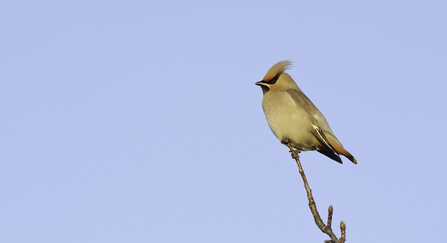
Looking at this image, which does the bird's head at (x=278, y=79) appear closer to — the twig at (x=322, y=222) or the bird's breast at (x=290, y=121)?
the bird's breast at (x=290, y=121)

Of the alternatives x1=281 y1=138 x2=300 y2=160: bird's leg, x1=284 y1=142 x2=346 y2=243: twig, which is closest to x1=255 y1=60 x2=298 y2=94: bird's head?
x1=281 y1=138 x2=300 y2=160: bird's leg

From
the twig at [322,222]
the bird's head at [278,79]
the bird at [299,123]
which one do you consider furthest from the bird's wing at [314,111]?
the twig at [322,222]

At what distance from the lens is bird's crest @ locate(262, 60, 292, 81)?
242 inches

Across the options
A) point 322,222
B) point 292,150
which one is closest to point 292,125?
point 292,150

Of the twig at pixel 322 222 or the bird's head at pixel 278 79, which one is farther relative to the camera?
the bird's head at pixel 278 79

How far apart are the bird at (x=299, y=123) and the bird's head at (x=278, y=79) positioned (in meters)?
0.15

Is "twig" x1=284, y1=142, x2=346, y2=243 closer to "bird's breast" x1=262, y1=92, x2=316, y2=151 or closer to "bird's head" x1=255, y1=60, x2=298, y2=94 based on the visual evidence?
"bird's breast" x1=262, y1=92, x2=316, y2=151

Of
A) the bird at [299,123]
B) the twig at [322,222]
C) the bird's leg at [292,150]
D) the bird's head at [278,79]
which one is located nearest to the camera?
the twig at [322,222]

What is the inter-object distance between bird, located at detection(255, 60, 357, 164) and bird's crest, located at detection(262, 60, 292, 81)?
0.85 ft

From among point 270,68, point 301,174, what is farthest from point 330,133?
point 301,174

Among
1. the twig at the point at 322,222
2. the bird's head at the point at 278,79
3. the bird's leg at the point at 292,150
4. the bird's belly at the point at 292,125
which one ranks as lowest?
the twig at the point at 322,222

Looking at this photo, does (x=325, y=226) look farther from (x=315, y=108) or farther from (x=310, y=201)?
(x=315, y=108)

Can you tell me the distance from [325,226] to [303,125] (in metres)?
2.69

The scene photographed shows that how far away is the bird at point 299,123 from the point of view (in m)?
5.51
